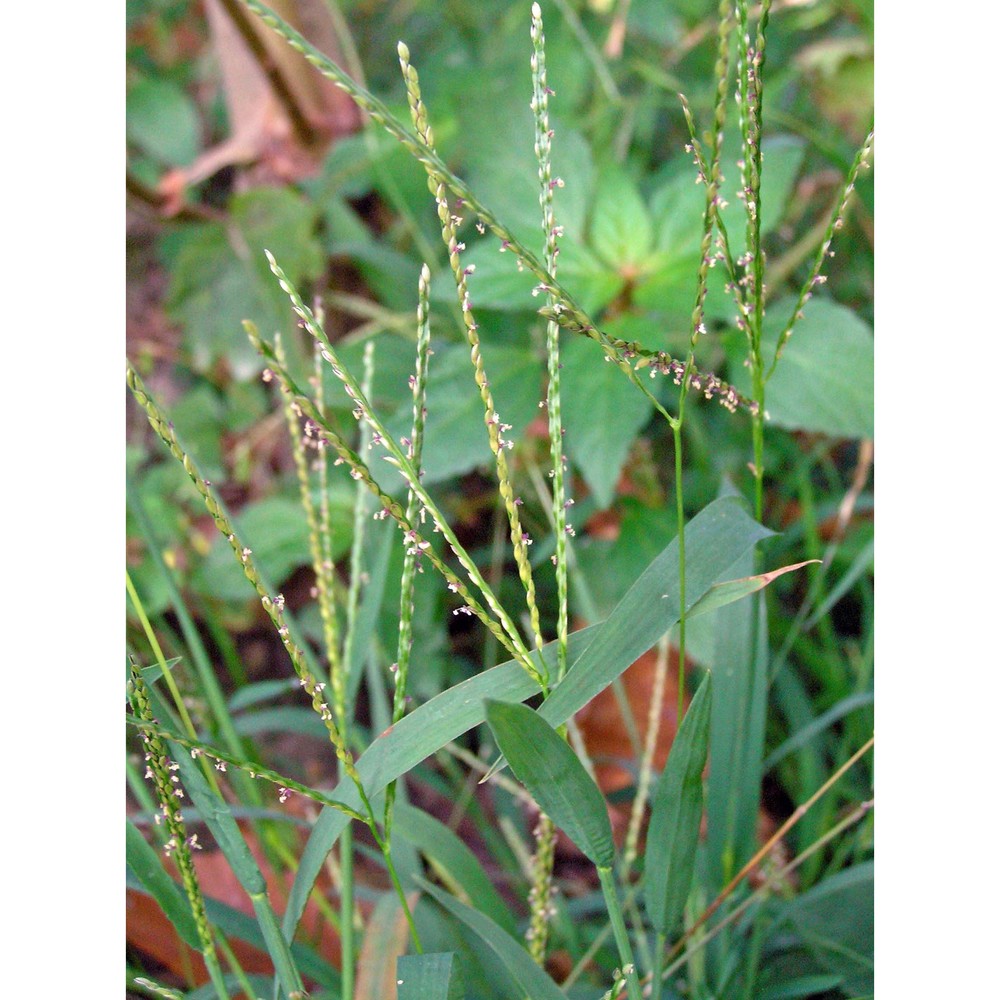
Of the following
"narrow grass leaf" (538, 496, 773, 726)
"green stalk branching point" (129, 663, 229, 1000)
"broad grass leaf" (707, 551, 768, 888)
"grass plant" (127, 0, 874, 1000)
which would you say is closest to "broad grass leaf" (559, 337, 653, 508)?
"grass plant" (127, 0, 874, 1000)

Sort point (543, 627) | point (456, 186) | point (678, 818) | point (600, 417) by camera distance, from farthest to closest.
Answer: point (543, 627) < point (600, 417) < point (678, 818) < point (456, 186)

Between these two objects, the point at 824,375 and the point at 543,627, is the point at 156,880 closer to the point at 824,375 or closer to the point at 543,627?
the point at 543,627

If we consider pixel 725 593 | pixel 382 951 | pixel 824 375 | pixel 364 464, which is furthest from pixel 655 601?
pixel 824 375

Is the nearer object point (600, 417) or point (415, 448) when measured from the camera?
point (415, 448)

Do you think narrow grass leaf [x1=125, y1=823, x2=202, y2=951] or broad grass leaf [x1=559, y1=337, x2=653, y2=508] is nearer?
narrow grass leaf [x1=125, y1=823, x2=202, y2=951]

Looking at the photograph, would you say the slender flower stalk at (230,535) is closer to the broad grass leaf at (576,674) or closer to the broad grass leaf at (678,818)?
the broad grass leaf at (576,674)

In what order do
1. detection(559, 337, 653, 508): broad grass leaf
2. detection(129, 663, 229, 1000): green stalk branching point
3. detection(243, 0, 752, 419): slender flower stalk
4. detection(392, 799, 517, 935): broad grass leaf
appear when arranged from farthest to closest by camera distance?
detection(559, 337, 653, 508): broad grass leaf < detection(392, 799, 517, 935): broad grass leaf < detection(129, 663, 229, 1000): green stalk branching point < detection(243, 0, 752, 419): slender flower stalk

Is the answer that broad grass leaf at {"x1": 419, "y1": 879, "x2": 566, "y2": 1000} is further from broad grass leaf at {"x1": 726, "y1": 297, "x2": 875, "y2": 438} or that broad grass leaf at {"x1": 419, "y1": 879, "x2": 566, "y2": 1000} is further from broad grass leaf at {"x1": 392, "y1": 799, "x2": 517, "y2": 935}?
broad grass leaf at {"x1": 726, "y1": 297, "x2": 875, "y2": 438}
